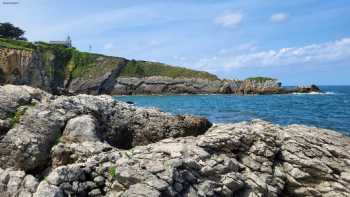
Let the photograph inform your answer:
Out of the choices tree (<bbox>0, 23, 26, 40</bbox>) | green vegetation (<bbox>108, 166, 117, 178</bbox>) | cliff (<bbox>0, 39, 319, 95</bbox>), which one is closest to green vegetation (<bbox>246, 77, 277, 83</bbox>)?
cliff (<bbox>0, 39, 319, 95</bbox>)

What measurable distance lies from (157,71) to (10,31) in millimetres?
56357

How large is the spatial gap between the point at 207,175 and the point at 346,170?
19.0 ft

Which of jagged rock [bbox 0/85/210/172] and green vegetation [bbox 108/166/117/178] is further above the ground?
jagged rock [bbox 0/85/210/172]

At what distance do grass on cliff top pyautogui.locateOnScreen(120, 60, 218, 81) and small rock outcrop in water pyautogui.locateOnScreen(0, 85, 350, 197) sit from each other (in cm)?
15848

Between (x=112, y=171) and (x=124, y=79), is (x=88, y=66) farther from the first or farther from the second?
(x=112, y=171)

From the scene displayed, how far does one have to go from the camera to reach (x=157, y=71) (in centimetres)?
18938

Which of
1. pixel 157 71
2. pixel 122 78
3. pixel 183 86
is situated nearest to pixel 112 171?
pixel 183 86

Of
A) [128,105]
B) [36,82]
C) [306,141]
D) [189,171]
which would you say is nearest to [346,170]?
[306,141]

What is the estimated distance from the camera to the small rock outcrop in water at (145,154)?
51.2 feet

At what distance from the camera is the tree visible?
164750mm

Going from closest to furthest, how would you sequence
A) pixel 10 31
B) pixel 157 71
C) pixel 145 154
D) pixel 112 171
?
pixel 112 171, pixel 145 154, pixel 10 31, pixel 157 71

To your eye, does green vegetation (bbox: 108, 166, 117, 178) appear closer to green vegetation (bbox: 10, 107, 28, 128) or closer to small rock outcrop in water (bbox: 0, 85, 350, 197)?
small rock outcrop in water (bbox: 0, 85, 350, 197)

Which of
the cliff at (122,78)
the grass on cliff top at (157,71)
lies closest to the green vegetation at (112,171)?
the cliff at (122,78)

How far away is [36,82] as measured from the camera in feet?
428
